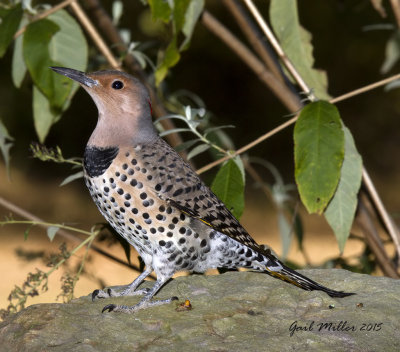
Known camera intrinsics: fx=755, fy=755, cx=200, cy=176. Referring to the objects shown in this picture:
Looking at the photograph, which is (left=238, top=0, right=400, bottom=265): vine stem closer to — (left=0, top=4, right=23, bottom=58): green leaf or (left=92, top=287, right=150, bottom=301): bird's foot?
(left=0, top=4, right=23, bottom=58): green leaf

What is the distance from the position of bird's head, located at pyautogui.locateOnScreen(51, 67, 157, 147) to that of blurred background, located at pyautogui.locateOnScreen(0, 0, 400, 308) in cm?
690

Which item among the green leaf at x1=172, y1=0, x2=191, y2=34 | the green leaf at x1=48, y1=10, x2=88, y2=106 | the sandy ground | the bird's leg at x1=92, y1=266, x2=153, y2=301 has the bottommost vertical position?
the sandy ground

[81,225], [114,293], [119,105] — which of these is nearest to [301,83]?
[119,105]

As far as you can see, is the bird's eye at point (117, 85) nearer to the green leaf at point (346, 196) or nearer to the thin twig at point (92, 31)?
the thin twig at point (92, 31)

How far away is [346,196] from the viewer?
420 cm

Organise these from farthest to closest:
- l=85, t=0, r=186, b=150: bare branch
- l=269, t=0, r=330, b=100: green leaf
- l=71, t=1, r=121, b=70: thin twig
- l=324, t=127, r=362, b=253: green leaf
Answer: l=85, t=0, r=186, b=150: bare branch
l=71, t=1, r=121, b=70: thin twig
l=269, t=0, r=330, b=100: green leaf
l=324, t=127, r=362, b=253: green leaf

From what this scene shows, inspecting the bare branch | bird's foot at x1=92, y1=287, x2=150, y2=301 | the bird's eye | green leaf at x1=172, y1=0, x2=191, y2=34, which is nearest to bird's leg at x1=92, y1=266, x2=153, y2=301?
bird's foot at x1=92, y1=287, x2=150, y2=301

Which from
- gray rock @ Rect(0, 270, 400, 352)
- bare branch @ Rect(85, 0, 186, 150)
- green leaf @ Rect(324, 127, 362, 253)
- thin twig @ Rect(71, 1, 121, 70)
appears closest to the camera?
gray rock @ Rect(0, 270, 400, 352)

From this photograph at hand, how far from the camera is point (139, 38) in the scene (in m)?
12.3

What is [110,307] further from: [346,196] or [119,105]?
[346,196]

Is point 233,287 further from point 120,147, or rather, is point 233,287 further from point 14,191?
point 14,191

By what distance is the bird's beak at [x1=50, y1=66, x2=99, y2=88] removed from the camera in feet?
13.5

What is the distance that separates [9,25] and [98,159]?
0.89m

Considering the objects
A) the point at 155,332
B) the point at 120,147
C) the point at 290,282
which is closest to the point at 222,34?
the point at 120,147
